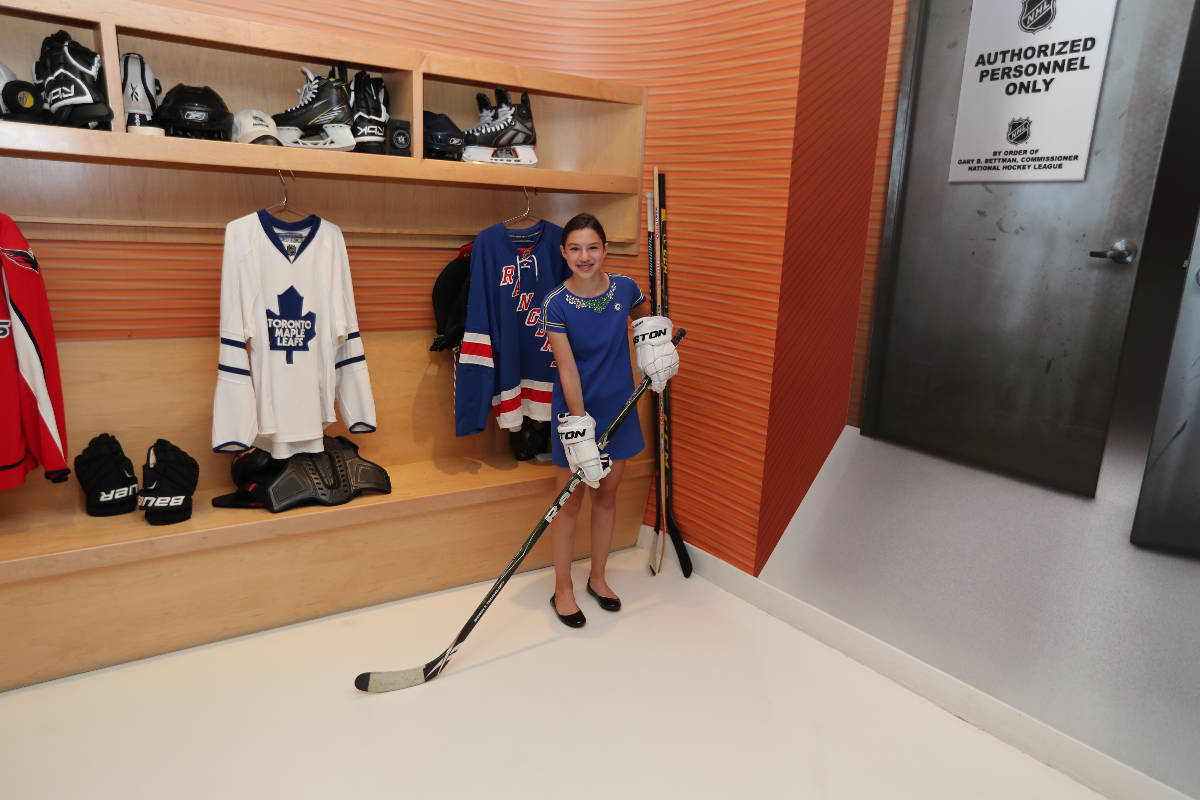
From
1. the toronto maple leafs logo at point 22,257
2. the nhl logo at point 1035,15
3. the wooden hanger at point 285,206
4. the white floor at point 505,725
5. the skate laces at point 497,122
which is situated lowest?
the white floor at point 505,725

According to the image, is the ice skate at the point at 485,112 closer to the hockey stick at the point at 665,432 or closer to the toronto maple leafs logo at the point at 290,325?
the hockey stick at the point at 665,432

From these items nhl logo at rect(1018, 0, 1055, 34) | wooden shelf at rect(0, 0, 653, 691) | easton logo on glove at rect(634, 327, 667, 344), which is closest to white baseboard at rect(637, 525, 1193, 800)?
wooden shelf at rect(0, 0, 653, 691)

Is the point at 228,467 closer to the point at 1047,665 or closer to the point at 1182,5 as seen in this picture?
the point at 1047,665

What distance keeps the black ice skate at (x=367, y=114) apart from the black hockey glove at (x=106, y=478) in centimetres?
118

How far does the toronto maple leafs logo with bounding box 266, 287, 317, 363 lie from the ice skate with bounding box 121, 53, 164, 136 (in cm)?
55

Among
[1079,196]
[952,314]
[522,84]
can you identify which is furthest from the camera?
[522,84]

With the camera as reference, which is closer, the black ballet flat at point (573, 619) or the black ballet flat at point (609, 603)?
the black ballet flat at point (573, 619)

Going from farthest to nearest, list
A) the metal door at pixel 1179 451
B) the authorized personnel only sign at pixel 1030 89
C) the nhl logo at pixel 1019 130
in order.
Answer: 1. the nhl logo at pixel 1019 130
2. the authorized personnel only sign at pixel 1030 89
3. the metal door at pixel 1179 451

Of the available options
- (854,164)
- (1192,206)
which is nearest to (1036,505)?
→ (1192,206)

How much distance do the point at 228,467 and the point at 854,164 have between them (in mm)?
2269

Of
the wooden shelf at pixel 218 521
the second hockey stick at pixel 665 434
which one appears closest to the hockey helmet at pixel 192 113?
the wooden shelf at pixel 218 521

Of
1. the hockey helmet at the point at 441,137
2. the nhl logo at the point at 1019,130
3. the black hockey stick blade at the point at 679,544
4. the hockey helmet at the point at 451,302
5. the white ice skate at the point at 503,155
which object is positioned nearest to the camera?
the nhl logo at the point at 1019,130

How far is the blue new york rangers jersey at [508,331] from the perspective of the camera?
8.32 ft

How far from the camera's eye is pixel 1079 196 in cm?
179
